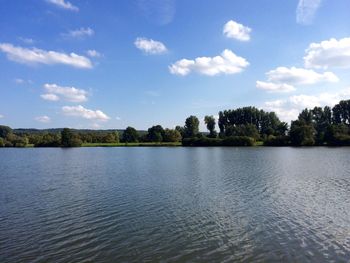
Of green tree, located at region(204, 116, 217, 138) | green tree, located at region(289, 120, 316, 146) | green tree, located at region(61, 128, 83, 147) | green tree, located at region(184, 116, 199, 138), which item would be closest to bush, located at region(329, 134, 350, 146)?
green tree, located at region(289, 120, 316, 146)

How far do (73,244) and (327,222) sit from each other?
12178mm

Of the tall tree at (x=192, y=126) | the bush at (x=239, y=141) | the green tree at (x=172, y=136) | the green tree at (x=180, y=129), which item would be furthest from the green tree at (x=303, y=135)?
the green tree at (x=180, y=129)

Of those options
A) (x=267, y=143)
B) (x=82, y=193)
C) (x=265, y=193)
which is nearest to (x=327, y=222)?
(x=265, y=193)

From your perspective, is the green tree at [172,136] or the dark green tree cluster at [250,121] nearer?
the dark green tree cluster at [250,121]

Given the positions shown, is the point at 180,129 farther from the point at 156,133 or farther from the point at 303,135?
the point at 303,135

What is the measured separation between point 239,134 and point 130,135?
56.9 meters

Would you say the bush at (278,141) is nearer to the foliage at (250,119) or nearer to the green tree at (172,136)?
the foliage at (250,119)

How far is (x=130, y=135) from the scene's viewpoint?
177 m

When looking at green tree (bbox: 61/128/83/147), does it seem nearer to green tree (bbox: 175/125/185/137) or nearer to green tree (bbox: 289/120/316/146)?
green tree (bbox: 175/125/185/137)

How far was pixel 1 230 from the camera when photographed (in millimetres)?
16859

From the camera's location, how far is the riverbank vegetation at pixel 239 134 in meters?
127

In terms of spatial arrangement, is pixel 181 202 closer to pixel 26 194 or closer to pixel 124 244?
pixel 124 244

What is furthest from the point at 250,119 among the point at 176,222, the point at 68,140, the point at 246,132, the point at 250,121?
the point at 176,222

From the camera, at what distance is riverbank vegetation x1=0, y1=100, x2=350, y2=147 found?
127 m
